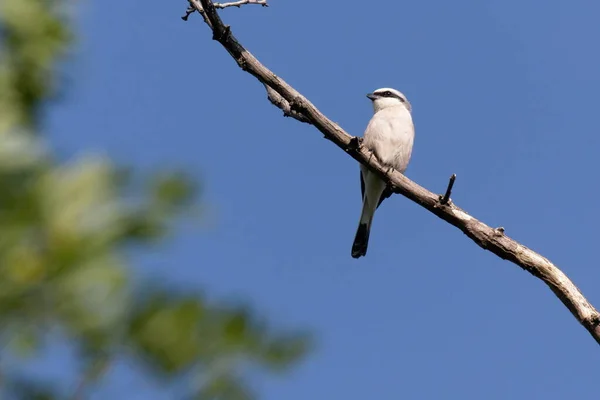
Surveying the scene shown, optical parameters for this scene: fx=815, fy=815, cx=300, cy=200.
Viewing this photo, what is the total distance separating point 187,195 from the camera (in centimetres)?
103

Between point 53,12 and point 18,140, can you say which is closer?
point 18,140

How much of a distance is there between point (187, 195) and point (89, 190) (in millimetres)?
131

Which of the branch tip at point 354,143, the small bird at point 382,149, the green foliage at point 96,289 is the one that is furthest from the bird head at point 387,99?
the green foliage at point 96,289

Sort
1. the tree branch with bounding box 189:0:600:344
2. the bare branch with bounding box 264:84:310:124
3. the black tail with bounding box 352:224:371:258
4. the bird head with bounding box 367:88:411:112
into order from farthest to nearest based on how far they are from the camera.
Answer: the bird head with bounding box 367:88:411:112
the black tail with bounding box 352:224:371:258
the bare branch with bounding box 264:84:310:124
the tree branch with bounding box 189:0:600:344

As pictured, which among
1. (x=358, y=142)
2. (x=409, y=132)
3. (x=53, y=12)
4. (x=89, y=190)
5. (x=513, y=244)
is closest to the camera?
(x=89, y=190)

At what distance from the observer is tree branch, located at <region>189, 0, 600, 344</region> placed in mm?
6727

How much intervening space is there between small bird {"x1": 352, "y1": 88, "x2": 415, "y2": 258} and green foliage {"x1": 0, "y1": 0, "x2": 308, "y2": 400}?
8810 millimetres

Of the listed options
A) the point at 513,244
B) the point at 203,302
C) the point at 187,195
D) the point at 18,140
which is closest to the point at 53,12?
the point at 18,140

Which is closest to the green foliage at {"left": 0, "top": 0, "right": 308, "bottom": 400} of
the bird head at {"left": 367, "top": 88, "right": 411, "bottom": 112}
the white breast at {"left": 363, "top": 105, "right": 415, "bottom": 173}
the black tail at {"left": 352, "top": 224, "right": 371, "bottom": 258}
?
the white breast at {"left": 363, "top": 105, "right": 415, "bottom": 173}

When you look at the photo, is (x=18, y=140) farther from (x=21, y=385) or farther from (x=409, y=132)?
(x=409, y=132)

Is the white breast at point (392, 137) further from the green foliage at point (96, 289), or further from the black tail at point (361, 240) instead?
the green foliage at point (96, 289)

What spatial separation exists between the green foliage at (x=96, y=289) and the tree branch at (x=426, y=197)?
19.9ft

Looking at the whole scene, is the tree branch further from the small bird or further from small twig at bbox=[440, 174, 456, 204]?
the small bird

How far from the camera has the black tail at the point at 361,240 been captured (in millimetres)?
11125
